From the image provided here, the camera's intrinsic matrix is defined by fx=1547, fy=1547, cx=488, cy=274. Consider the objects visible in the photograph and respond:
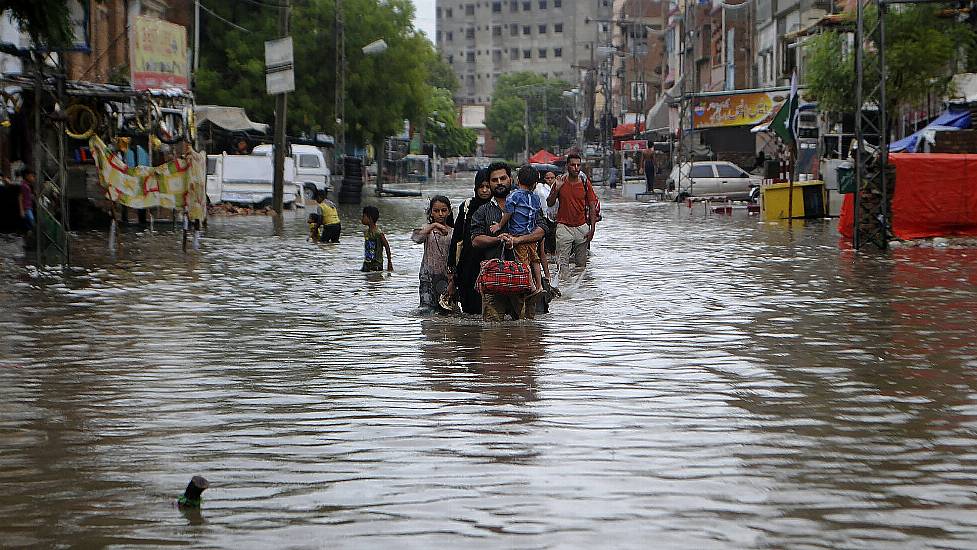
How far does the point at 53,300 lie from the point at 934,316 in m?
8.48

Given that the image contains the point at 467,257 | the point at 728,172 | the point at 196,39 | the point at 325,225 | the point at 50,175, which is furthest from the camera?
the point at 196,39

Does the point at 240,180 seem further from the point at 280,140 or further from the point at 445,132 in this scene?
the point at 445,132

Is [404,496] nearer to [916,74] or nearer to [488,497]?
[488,497]

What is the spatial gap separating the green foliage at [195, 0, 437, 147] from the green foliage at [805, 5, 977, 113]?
21692 millimetres

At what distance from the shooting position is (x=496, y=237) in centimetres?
1307

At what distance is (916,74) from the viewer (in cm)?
3700

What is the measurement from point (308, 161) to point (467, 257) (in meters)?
37.1

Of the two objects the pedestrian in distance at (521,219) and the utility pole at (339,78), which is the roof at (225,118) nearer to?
the utility pole at (339,78)

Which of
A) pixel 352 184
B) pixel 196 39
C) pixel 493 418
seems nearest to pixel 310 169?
pixel 352 184

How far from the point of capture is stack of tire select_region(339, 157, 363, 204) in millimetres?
51906

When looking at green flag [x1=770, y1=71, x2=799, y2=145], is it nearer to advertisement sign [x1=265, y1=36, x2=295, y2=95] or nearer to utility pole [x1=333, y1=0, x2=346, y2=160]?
advertisement sign [x1=265, y1=36, x2=295, y2=95]

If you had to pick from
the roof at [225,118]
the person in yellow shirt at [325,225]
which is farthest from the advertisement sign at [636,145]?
the person in yellow shirt at [325,225]

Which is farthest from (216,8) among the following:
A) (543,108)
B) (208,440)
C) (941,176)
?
(543,108)

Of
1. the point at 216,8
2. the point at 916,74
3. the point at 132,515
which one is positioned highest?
the point at 216,8
